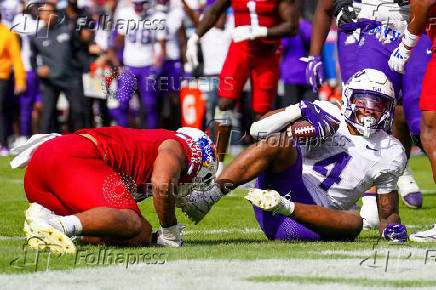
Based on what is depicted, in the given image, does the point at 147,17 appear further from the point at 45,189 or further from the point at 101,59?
the point at 45,189

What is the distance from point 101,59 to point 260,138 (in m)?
7.82

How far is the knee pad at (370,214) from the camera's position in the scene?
653 cm

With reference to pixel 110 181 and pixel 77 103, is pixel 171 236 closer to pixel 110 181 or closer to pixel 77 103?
pixel 110 181

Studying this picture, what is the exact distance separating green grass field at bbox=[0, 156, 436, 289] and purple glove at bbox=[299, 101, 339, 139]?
60 cm

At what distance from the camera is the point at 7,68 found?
44.4 feet

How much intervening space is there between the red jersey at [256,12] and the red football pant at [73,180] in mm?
4432

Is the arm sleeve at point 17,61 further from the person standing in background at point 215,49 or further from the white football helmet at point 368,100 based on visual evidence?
the white football helmet at point 368,100

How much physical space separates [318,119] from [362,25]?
1.88 meters

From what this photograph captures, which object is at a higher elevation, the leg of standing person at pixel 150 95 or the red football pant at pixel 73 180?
the red football pant at pixel 73 180

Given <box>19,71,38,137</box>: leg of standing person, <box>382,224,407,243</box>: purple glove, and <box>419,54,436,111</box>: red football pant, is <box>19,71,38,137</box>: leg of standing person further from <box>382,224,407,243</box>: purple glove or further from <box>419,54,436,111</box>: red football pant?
<box>382,224,407,243</box>: purple glove

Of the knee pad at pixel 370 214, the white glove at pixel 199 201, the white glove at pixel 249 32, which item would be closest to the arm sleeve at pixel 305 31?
the white glove at pixel 249 32

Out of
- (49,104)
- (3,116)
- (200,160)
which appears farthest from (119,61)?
(200,160)

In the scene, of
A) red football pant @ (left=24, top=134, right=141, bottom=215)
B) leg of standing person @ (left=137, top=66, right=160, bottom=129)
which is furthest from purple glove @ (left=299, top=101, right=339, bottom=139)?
leg of standing person @ (left=137, top=66, right=160, bottom=129)

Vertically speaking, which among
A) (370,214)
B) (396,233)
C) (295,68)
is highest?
(396,233)
